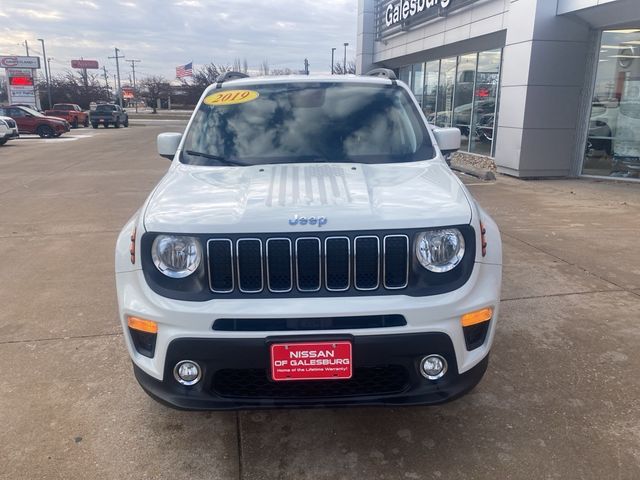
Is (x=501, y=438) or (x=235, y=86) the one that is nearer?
(x=501, y=438)

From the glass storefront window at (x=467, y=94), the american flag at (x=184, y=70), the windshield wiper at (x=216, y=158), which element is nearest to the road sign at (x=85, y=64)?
the american flag at (x=184, y=70)

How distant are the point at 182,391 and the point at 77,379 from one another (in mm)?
1359

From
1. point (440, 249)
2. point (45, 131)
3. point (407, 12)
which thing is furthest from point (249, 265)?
point (45, 131)

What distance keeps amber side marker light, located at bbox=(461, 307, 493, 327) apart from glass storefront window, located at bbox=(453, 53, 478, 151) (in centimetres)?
1406

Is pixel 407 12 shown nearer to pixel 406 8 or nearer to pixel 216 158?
pixel 406 8

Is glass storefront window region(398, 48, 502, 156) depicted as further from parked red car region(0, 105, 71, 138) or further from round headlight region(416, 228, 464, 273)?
parked red car region(0, 105, 71, 138)

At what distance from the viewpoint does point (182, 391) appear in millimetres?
2463

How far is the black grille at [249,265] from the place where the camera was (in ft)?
8.02

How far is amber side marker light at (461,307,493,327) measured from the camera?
96.5 inches

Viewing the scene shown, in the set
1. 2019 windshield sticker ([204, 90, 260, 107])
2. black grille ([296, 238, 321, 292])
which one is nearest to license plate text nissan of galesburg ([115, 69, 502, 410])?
black grille ([296, 238, 321, 292])

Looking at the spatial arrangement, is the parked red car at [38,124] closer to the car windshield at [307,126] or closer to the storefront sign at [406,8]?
the storefront sign at [406,8]

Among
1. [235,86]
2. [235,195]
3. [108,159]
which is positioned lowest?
[108,159]

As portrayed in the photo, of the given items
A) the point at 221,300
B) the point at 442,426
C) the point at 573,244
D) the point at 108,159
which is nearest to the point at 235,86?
the point at 221,300

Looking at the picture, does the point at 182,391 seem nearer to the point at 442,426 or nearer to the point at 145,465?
the point at 145,465
